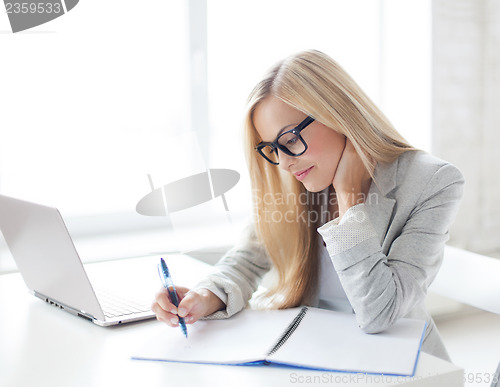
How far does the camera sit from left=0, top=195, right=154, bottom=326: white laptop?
3.48ft

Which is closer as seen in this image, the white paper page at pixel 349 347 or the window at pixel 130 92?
the white paper page at pixel 349 347

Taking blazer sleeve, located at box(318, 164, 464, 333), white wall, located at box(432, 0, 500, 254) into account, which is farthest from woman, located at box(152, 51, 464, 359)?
white wall, located at box(432, 0, 500, 254)

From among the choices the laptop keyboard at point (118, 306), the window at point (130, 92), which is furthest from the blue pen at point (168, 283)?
the window at point (130, 92)

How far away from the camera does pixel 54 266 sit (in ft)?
3.76

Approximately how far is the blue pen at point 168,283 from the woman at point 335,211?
2 centimetres

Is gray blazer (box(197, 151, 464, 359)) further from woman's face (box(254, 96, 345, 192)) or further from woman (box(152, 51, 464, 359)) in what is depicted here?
woman's face (box(254, 96, 345, 192))

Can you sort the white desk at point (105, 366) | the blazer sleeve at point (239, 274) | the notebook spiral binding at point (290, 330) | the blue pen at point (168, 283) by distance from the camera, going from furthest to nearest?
the blazer sleeve at point (239, 274)
the blue pen at point (168, 283)
the notebook spiral binding at point (290, 330)
the white desk at point (105, 366)

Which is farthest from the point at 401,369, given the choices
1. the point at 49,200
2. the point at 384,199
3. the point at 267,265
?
the point at 49,200

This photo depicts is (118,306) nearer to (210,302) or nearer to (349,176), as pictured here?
(210,302)

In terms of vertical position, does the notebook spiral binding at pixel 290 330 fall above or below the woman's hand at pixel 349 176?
below

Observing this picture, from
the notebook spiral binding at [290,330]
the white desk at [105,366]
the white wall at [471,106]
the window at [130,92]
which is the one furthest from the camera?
the white wall at [471,106]

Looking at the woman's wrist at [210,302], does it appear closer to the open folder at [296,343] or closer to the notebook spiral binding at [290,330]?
the open folder at [296,343]

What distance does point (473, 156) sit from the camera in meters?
2.60

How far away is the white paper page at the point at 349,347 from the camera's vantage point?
33.4 inches
